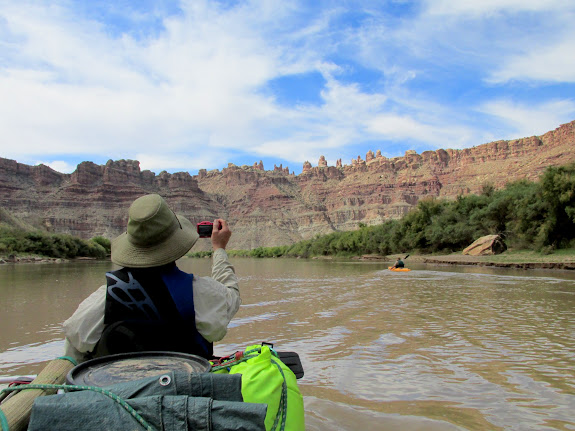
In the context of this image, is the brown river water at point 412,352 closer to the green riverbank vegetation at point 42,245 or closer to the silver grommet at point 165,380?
the silver grommet at point 165,380

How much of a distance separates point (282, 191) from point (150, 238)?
A: 617ft

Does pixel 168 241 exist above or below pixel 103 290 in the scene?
above

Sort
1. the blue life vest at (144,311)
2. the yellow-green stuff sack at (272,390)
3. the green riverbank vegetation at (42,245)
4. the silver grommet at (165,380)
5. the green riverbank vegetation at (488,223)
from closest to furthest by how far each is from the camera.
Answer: the silver grommet at (165,380), the yellow-green stuff sack at (272,390), the blue life vest at (144,311), the green riverbank vegetation at (488,223), the green riverbank vegetation at (42,245)

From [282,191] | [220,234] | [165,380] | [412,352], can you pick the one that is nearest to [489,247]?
[412,352]

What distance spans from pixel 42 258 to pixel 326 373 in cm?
5621

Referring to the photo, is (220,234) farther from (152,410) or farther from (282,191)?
(282,191)

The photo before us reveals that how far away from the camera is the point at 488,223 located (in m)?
39.9

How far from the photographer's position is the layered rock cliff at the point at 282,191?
5296 inches

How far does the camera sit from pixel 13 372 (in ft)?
18.0

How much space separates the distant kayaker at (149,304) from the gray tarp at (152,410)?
2.41 ft

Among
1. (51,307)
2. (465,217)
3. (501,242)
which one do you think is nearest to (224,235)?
(51,307)

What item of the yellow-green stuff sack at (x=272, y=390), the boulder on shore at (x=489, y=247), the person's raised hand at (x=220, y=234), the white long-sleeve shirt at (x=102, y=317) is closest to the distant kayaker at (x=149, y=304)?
the white long-sleeve shirt at (x=102, y=317)

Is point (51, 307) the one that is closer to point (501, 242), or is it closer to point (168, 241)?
point (168, 241)

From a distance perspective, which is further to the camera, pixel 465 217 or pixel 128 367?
pixel 465 217
